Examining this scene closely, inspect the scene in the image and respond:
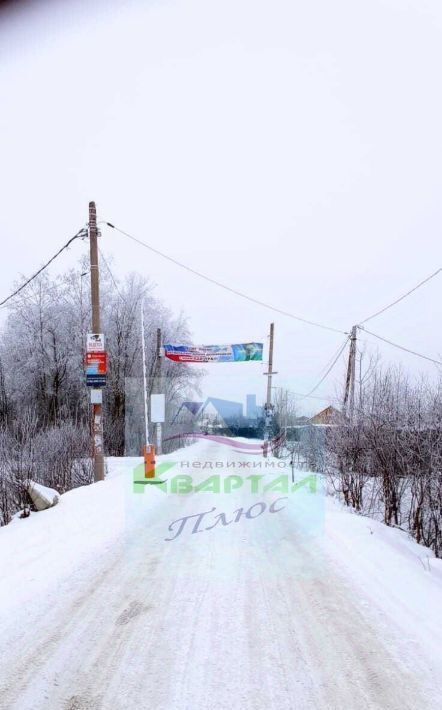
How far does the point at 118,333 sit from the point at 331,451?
20.9 metres

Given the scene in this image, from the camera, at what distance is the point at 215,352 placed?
73.1ft

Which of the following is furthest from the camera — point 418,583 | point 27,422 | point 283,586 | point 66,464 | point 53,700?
point 66,464

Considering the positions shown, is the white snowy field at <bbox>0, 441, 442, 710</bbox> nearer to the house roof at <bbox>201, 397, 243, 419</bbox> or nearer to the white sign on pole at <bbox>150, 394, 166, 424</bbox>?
the white sign on pole at <bbox>150, 394, 166, 424</bbox>

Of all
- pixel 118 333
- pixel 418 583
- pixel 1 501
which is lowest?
pixel 1 501

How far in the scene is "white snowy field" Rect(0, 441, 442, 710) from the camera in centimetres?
263

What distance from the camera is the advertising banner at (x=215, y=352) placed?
22.0m

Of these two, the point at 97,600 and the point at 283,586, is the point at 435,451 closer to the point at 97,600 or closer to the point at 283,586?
the point at 283,586

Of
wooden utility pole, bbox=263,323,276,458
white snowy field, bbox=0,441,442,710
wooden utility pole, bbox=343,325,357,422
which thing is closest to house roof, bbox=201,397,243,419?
wooden utility pole, bbox=263,323,276,458

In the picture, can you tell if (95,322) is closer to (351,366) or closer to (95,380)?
(95,380)

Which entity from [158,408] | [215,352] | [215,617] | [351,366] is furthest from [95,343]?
[215,352]

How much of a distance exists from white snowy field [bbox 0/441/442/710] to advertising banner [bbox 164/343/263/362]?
1519 cm

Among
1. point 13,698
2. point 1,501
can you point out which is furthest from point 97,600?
point 1,501

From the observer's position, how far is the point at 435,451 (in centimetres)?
745

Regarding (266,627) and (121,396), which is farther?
(121,396)
